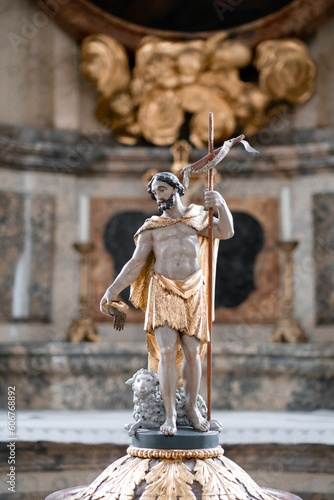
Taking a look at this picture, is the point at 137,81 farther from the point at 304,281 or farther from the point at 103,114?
the point at 304,281

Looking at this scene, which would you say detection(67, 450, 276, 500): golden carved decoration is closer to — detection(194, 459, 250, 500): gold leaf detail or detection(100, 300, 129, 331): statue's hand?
detection(194, 459, 250, 500): gold leaf detail

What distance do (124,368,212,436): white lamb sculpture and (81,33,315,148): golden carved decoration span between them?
542 cm

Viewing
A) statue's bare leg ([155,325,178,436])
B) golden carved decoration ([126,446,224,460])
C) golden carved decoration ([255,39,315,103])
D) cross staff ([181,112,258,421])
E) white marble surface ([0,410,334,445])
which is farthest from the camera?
golden carved decoration ([255,39,315,103])

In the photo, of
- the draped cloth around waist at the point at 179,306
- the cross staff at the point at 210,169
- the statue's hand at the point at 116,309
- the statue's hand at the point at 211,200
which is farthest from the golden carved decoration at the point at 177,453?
the statue's hand at the point at 211,200

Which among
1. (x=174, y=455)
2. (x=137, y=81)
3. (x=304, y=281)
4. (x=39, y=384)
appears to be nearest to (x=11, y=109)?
(x=137, y=81)

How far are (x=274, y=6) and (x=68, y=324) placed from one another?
4.62m

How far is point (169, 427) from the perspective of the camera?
535cm

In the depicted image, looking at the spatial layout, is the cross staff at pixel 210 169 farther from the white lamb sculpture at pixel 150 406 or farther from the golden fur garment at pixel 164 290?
the white lamb sculpture at pixel 150 406

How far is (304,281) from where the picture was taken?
34.1 feet

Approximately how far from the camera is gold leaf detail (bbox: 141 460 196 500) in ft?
17.0

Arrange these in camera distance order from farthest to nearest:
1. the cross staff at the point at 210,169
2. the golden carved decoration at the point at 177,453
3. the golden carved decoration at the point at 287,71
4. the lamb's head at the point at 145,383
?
1. the golden carved decoration at the point at 287,71
2. the cross staff at the point at 210,169
3. the lamb's head at the point at 145,383
4. the golden carved decoration at the point at 177,453

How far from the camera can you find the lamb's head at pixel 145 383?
219 inches

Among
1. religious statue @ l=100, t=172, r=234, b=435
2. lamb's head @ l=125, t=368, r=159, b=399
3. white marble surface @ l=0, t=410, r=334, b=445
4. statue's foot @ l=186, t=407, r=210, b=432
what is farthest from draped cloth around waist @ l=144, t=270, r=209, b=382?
white marble surface @ l=0, t=410, r=334, b=445

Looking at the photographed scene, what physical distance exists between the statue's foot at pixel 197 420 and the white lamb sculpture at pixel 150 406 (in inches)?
2.2
